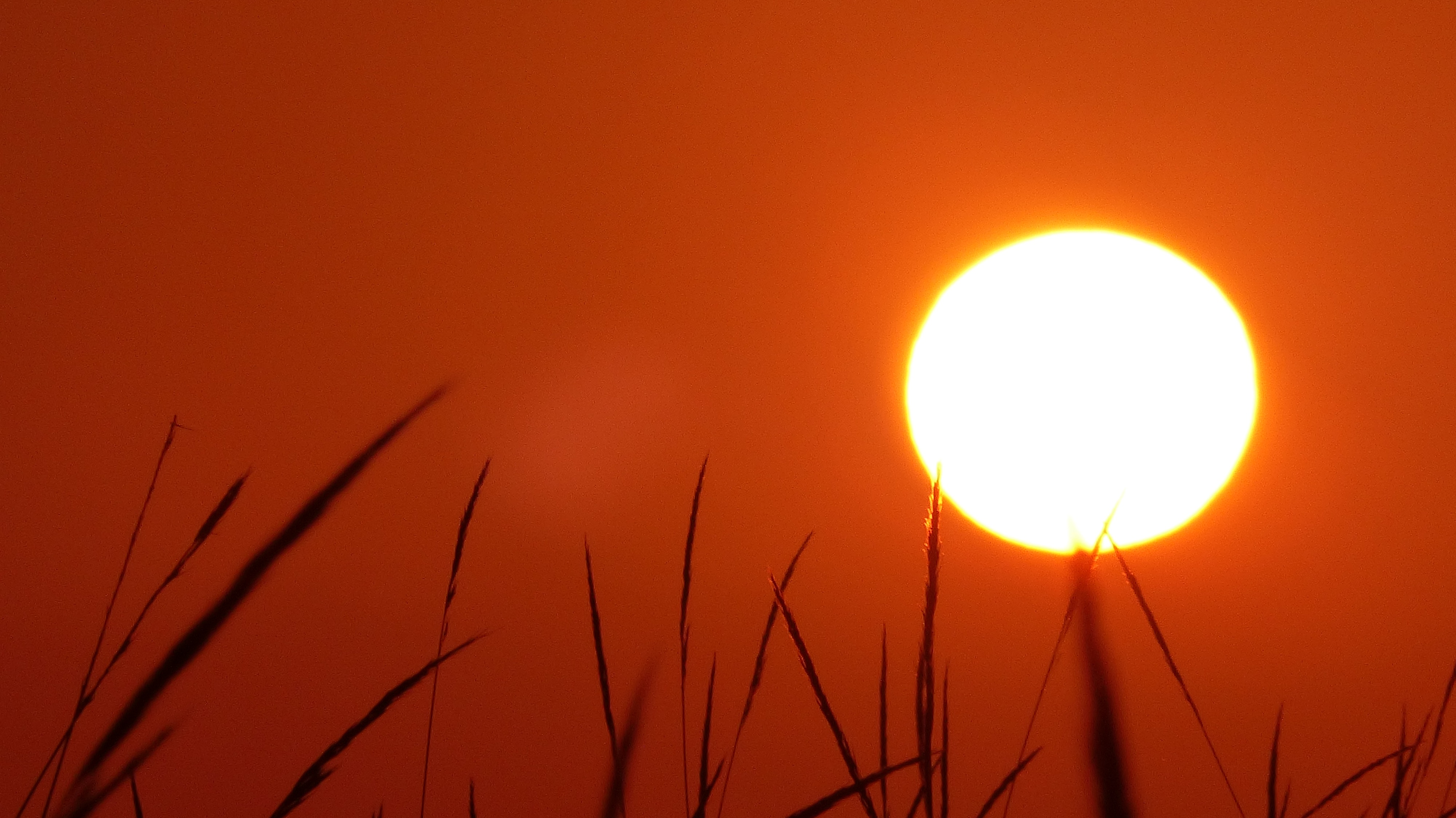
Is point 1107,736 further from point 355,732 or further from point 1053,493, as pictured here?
point 355,732

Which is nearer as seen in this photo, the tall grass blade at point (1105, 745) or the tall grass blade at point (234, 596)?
the tall grass blade at point (1105, 745)

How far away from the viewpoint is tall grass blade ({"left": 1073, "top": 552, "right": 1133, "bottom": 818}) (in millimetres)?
342

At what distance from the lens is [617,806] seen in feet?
1.89

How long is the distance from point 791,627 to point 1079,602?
0.21m

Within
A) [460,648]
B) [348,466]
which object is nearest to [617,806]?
[460,648]

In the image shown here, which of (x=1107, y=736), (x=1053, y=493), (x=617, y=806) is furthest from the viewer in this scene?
(x=617, y=806)

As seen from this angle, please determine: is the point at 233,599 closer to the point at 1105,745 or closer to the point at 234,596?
the point at 234,596

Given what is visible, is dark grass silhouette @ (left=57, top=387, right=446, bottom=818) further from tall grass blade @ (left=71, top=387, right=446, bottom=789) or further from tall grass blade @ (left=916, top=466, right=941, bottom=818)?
tall grass blade @ (left=916, top=466, right=941, bottom=818)

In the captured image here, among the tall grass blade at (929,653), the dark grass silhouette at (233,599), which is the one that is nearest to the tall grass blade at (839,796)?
the tall grass blade at (929,653)

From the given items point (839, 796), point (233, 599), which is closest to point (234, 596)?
point (233, 599)

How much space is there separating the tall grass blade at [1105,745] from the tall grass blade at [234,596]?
0.29 meters

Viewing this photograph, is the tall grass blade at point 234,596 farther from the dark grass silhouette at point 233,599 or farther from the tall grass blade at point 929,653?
the tall grass blade at point 929,653

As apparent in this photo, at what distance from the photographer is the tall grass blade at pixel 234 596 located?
446mm

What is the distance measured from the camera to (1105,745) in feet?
1.13
